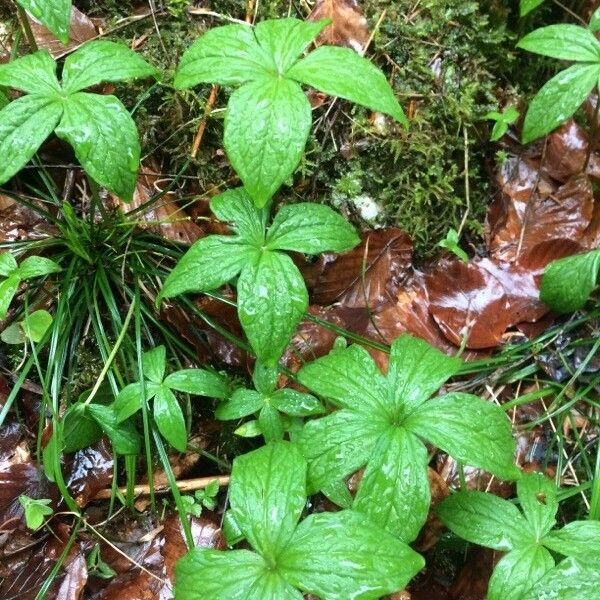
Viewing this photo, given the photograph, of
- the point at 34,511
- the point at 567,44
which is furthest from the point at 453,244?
the point at 34,511

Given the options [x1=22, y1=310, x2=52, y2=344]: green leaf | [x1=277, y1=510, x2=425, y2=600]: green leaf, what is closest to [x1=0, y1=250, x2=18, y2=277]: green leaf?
[x1=22, y1=310, x2=52, y2=344]: green leaf

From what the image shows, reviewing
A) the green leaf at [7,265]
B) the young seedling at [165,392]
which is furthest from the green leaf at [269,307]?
the green leaf at [7,265]

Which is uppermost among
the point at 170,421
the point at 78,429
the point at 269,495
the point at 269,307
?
the point at 269,307

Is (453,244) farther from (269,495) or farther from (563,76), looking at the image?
(269,495)

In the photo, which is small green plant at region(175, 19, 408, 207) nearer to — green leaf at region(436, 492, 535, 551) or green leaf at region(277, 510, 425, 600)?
green leaf at region(277, 510, 425, 600)

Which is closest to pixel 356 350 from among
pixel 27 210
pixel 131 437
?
pixel 131 437
